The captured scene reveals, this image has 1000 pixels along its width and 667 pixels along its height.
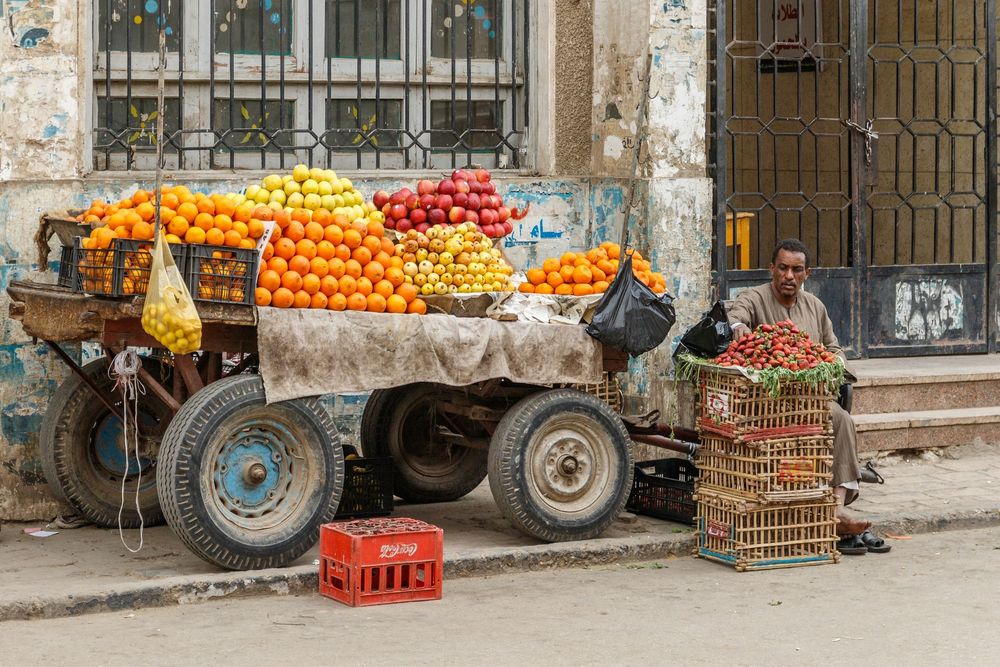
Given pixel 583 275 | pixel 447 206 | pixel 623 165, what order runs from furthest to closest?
pixel 623 165 → pixel 447 206 → pixel 583 275

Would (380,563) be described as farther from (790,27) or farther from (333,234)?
(790,27)

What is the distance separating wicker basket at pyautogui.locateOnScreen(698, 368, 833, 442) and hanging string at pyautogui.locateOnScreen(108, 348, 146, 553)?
2714 mm

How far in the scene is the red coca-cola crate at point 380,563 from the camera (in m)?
5.93

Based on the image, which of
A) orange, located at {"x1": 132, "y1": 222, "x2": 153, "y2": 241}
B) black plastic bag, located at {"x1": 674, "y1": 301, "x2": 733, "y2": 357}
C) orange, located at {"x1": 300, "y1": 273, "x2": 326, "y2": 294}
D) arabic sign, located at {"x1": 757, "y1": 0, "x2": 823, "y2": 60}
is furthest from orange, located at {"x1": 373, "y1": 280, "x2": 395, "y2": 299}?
arabic sign, located at {"x1": 757, "y1": 0, "x2": 823, "y2": 60}

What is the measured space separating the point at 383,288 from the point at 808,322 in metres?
2.40

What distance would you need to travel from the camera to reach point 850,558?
7090 mm

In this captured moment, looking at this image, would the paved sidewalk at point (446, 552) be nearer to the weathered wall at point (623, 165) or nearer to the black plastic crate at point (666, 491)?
the black plastic crate at point (666, 491)

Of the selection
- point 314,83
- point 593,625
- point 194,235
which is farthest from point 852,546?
point 314,83

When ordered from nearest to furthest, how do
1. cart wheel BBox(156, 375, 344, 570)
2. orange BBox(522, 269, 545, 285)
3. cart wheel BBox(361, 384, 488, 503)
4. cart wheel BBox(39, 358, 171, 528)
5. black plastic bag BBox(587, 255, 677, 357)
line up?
1. cart wheel BBox(156, 375, 344, 570)
2. black plastic bag BBox(587, 255, 677, 357)
3. cart wheel BBox(39, 358, 171, 528)
4. orange BBox(522, 269, 545, 285)
5. cart wheel BBox(361, 384, 488, 503)

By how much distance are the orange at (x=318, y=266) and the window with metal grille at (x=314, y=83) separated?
2.32 meters

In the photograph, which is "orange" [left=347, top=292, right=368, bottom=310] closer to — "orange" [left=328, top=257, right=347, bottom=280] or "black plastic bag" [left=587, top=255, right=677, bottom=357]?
"orange" [left=328, top=257, right=347, bottom=280]

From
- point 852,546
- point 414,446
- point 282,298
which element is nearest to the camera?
point 282,298

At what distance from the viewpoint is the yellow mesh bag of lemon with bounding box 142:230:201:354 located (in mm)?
5914

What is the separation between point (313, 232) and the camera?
255 inches
